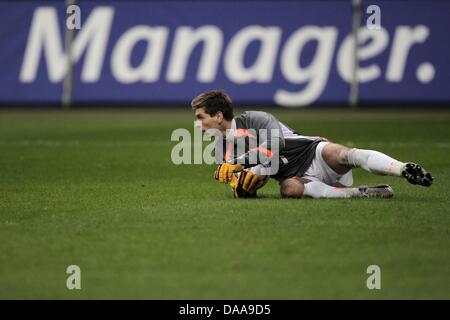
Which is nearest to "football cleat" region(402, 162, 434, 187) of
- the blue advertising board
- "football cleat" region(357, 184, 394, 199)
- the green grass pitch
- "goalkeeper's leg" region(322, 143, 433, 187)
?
"goalkeeper's leg" region(322, 143, 433, 187)

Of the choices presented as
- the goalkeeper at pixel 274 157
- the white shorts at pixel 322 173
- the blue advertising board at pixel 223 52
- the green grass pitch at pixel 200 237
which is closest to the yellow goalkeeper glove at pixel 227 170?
the goalkeeper at pixel 274 157

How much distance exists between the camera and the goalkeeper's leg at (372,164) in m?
7.81

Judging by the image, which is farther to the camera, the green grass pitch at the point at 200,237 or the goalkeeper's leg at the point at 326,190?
the goalkeeper's leg at the point at 326,190

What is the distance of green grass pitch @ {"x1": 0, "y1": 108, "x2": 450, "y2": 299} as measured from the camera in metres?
5.59

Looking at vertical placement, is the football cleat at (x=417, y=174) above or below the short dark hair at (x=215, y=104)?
below

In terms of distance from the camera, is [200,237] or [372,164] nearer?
[200,237]

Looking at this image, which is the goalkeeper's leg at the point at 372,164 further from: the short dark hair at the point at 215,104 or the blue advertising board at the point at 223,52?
the blue advertising board at the point at 223,52

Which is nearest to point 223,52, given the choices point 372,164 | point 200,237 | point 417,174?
point 372,164

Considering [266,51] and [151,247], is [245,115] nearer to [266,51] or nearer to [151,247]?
[151,247]

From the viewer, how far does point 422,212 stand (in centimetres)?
781

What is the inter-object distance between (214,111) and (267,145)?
553mm

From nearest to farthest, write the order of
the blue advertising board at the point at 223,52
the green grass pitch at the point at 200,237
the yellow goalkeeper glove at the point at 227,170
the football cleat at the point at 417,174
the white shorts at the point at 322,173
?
the green grass pitch at the point at 200,237 → the football cleat at the point at 417,174 → the yellow goalkeeper glove at the point at 227,170 → the white shorts at the point at 322,173 → the blue advertising board at the point at 223,52

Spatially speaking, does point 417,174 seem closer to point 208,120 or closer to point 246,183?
point 246,183

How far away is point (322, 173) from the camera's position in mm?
8523
